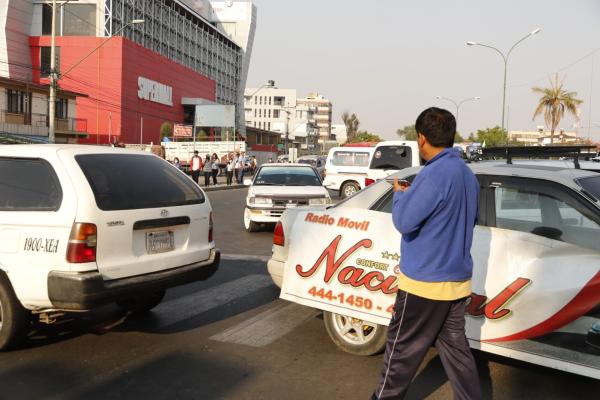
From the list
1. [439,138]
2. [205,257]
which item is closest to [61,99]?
[205,257]

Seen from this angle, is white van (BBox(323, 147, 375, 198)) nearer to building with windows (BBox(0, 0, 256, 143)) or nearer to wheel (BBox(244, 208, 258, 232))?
wheel (BBox(244, 208, 258, 232))

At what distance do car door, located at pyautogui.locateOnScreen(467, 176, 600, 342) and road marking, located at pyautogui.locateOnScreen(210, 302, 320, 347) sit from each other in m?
1.89

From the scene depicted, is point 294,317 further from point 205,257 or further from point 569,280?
point 569,280

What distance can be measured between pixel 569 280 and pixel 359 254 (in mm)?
1435

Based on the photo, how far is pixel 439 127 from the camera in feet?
9.96

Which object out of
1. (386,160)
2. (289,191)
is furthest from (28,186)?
(386,160)

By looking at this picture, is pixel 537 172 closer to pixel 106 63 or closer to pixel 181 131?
pixel 106 63

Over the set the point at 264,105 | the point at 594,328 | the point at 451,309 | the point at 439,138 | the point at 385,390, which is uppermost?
the point at 264,105

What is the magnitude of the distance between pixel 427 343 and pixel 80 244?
2.66 metres

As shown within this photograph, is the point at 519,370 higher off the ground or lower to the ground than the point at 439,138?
lower

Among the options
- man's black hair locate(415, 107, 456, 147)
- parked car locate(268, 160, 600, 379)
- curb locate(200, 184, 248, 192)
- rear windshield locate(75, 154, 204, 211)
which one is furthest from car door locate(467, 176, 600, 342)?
curb locate(200, 184, 248, 192)

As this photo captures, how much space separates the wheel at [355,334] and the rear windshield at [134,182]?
1.74 metres

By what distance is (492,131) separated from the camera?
9456 cm

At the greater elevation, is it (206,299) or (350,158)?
(350,158)
